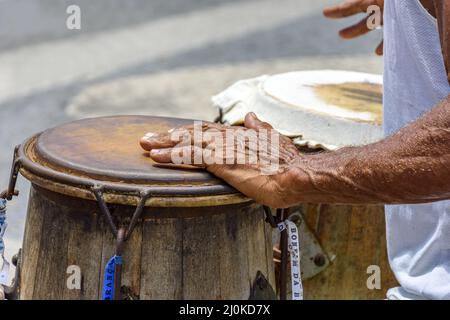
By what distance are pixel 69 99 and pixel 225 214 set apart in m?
4.53

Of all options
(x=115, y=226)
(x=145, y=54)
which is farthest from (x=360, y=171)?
(x=145, y=54)

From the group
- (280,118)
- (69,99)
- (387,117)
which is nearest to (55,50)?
(69,99)

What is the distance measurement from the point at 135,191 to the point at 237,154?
0.26m

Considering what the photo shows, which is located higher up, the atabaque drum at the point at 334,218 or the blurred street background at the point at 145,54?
the blurred street background at the point at 145,54

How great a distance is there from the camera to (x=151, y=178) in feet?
6.18

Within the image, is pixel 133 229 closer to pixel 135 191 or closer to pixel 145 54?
pixel 135 191

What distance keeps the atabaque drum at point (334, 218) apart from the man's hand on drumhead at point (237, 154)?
594 mm

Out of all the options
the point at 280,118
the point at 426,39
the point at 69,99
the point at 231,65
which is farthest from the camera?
the point at 231,65

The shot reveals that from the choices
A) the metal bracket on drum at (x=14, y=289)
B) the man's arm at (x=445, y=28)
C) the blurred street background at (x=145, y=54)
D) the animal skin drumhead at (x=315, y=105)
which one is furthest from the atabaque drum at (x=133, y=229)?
the blurred street background at (x=145, y=54)

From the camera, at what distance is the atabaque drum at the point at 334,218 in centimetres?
266

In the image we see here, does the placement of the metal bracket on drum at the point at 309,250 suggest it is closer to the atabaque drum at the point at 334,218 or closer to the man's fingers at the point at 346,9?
the atabaque drum at the point at 334,218

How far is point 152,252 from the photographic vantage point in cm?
191

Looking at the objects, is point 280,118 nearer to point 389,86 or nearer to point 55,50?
point 389,86

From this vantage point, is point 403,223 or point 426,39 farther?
point 403,223
